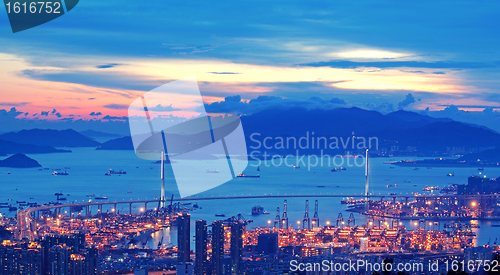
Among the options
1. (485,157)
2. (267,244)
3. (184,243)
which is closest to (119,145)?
(485,157)

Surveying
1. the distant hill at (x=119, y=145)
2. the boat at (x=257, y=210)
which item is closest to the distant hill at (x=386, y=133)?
the distant hill at (x=119, y=145)

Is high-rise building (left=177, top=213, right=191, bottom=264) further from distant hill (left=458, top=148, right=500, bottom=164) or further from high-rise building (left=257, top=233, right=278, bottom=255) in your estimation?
distant hill (left=458, top=148, right=500, bottom=164)

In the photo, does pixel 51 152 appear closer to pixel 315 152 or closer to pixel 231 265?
pixel 315 152

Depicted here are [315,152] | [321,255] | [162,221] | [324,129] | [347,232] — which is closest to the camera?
[321,255]

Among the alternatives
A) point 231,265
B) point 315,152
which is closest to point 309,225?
point 231,265

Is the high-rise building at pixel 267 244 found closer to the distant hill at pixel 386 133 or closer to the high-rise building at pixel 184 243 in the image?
the high-rise building at pixel 184 243

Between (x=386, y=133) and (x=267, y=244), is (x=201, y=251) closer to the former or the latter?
(x=267, y=244)

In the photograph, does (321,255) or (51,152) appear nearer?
(321,255)

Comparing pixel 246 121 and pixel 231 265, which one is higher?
pixel 246 121
